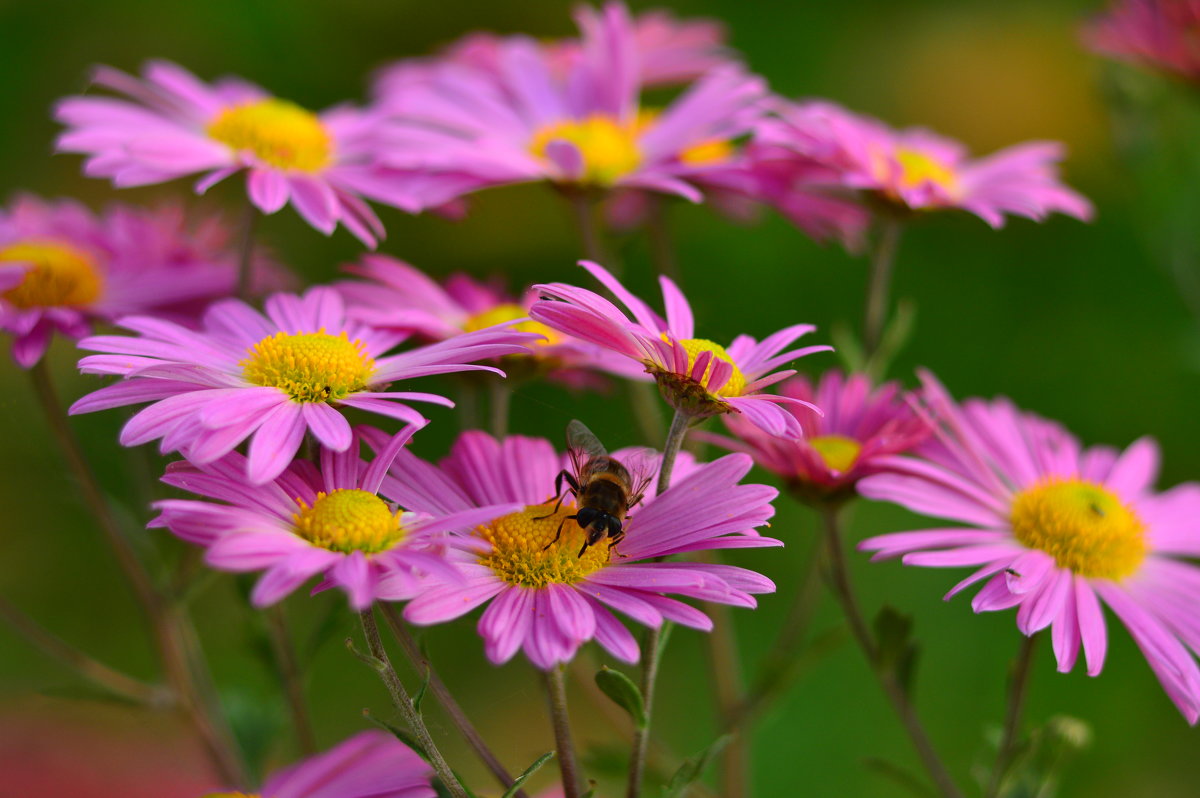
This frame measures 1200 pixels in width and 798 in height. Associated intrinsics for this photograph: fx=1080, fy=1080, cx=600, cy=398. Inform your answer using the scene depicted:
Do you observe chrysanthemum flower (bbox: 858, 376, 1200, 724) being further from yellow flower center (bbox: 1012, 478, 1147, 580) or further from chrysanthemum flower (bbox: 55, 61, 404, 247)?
chrysanthemum flower (bbox: 55, 61, 404, 247)

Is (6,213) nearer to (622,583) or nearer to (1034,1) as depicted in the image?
(622,583)

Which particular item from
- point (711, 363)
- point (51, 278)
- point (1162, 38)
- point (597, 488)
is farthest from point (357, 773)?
point (1162, 38)

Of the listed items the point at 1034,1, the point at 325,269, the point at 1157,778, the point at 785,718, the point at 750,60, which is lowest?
the point at 785,718

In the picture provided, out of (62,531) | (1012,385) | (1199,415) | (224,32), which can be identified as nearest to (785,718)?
(1012,385)

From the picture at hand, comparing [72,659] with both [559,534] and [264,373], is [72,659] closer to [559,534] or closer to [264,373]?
[264,373]

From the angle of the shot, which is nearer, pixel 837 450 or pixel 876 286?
pixel 837 450

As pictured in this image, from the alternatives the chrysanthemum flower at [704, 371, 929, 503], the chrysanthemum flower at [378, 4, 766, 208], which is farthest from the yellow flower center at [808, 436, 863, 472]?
the chrysanthemum flower at [378, 4, 766, 208]
